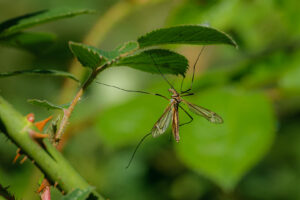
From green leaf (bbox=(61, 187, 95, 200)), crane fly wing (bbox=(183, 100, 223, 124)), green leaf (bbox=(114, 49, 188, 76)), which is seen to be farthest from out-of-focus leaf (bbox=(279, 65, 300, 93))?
green leaf (bbox=(61, 187, 95, 200))

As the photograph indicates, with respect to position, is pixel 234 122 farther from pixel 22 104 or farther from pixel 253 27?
pixel 22 104

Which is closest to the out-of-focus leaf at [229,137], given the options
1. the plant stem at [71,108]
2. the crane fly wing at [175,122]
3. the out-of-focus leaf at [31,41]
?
the crane fly wing at [175,122]

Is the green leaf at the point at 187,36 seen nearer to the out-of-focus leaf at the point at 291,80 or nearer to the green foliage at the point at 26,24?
the green foliage at the point at 26,24

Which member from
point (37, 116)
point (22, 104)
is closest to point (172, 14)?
point (37, 116)

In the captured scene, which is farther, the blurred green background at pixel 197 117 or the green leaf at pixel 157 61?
the blurred green background at pixel 197 117

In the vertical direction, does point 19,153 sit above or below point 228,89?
below

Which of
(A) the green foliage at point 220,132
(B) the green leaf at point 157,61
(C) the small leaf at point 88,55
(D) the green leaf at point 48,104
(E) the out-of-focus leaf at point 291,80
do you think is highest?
(E) the out-of-focus leaf at point 291,80
